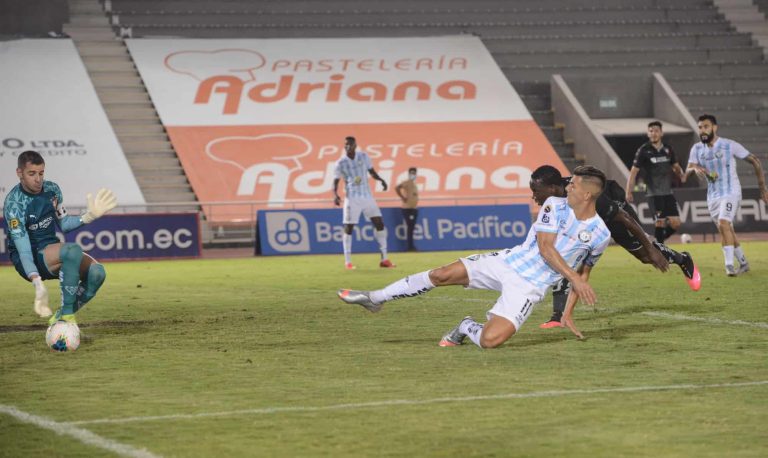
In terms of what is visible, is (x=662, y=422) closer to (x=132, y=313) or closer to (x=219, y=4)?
(x=132, y=313)

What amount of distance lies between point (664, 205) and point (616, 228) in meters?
8.47

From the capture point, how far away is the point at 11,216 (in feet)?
36.0

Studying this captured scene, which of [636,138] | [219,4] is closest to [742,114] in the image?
[636,138]

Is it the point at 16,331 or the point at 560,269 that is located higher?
the point at 560,269

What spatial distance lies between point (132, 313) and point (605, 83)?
1070 inches

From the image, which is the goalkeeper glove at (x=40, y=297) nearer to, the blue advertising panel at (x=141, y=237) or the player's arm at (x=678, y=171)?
the player's arm at (x=678, y=171)

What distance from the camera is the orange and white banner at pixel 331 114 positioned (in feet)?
111

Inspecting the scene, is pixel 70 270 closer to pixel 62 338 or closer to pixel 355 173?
pixel 62 338

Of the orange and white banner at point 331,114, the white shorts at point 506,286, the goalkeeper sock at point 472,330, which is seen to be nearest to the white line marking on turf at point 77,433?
the goalkeeper sock at point 472,330

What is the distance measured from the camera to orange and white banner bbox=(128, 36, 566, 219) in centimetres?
3372

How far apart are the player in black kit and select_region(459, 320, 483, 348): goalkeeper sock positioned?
1.32 metres

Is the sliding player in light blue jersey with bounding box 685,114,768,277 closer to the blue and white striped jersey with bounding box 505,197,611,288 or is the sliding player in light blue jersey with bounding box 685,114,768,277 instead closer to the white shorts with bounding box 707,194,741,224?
the white shorts with bounding box 707,194,741,224

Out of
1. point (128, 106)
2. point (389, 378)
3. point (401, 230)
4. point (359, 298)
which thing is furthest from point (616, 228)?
point (128, 106)

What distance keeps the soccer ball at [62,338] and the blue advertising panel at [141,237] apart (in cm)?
1753
